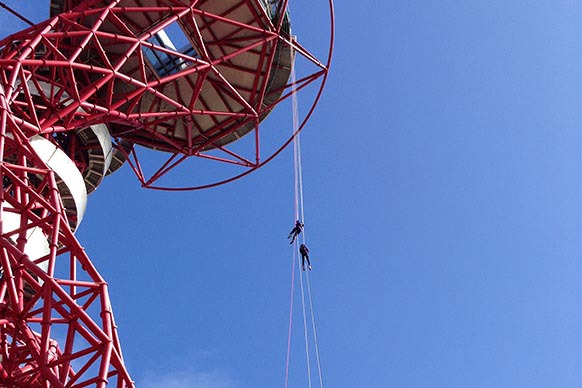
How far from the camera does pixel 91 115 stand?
28.3 m

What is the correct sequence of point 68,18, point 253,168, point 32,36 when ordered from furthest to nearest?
point 253,168 < point 68,18 < point 32,36

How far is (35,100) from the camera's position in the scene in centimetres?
3145

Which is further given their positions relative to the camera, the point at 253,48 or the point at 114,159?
the point at 114,159

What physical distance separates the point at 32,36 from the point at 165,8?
22.0ft

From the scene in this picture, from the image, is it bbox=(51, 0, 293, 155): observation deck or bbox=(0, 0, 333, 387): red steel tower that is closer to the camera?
bbox=(0, 0, 333, 387): red steel tower

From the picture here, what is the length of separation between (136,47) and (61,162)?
5.64 meters

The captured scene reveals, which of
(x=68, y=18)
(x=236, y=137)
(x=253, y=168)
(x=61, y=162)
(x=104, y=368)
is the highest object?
(x=236, y=137)

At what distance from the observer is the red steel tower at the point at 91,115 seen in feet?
67.5

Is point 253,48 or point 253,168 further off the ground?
point 253,48

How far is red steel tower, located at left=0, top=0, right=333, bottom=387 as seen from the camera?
810 inches

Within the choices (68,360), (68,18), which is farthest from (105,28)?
(68,360)

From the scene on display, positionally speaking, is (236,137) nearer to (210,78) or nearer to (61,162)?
(210,78)

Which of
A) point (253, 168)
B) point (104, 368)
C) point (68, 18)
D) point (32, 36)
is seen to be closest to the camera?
point (104, 368)

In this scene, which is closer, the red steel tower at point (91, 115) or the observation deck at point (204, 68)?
the red steel tower at point (91, 115)
